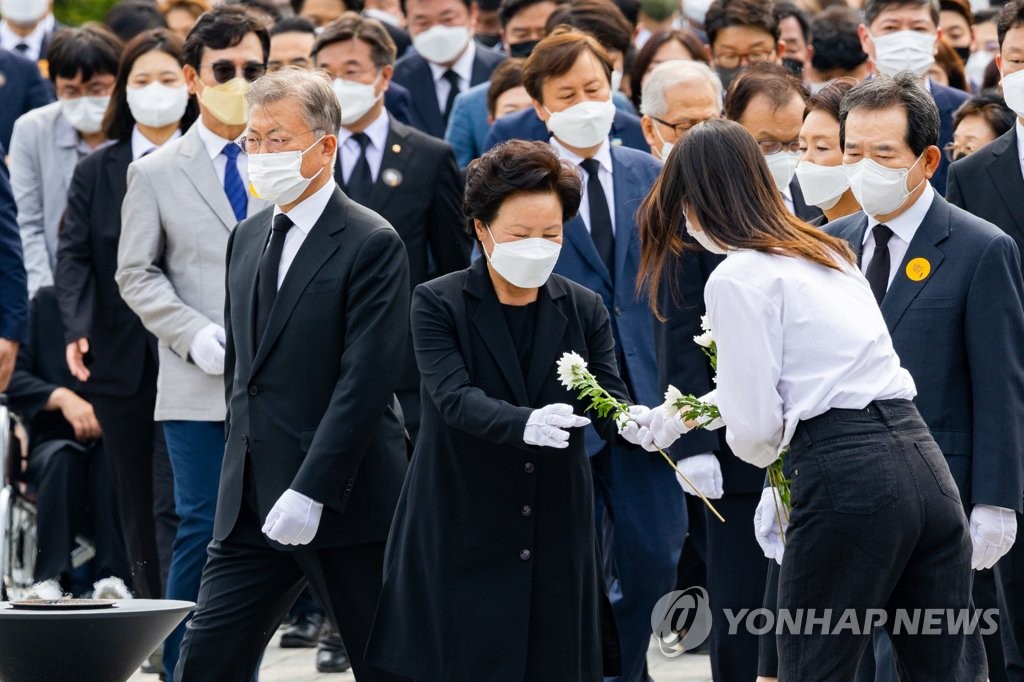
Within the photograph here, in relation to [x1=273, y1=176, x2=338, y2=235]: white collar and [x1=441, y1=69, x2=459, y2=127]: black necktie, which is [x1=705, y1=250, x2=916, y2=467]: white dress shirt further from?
[x1=441, y1=69, x2=459, y2=127]: black necktie

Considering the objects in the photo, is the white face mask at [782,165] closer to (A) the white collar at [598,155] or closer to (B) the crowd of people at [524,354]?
(B) the crowd of people at [524,354]

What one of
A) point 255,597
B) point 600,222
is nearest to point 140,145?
point 600,222

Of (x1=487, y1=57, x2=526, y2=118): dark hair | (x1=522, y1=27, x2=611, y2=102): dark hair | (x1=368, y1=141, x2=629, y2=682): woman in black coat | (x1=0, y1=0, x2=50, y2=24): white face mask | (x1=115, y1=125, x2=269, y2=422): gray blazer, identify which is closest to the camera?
(x1=368, y1=141, x2=629, y2=682): woman in black coat

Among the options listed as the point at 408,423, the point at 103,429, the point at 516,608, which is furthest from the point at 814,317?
the point at 103,429

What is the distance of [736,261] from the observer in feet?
15.1

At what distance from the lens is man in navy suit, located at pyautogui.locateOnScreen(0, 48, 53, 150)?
407 inches

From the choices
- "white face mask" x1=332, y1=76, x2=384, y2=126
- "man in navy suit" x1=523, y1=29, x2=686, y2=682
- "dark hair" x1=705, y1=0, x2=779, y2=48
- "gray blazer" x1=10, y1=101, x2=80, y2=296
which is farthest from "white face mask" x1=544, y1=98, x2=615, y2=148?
"gray blazer" x1=10, y1=101, x2=80, y2=296

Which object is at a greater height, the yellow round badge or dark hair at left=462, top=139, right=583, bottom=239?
dark hair at left=462, top=139, right=583, bottom=239

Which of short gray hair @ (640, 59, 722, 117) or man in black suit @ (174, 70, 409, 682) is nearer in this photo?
man in black suit @ (174, 70, 409, 682)

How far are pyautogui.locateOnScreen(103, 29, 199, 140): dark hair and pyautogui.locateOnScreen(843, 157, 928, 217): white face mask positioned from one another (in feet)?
12.3

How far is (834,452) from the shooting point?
4.51m

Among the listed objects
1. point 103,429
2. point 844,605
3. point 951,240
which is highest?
point 951,240

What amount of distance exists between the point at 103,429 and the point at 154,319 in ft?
3.18

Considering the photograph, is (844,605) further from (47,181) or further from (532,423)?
(47,181)
